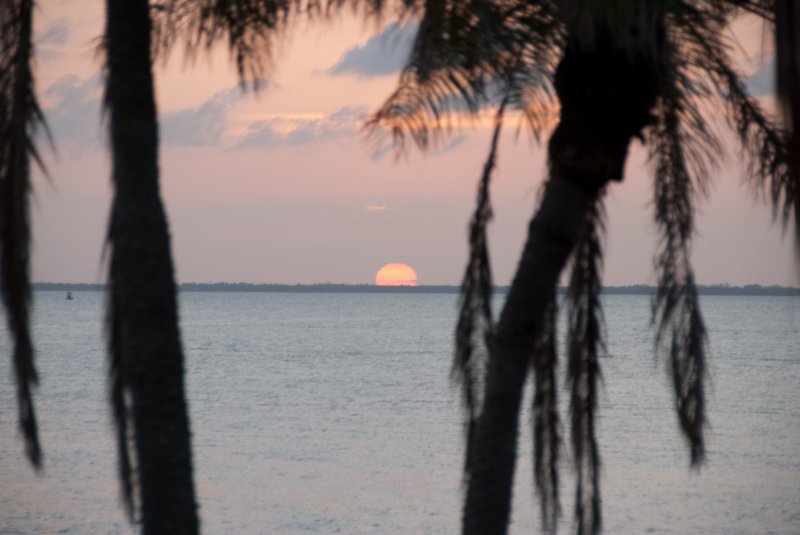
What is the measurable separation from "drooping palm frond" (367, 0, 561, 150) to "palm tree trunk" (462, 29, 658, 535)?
1.89 ft

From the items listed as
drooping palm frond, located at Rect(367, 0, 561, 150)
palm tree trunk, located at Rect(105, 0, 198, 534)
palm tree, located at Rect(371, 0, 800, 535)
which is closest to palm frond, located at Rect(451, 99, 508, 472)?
palm tree, located at Rect(371, 0, 800, 535)

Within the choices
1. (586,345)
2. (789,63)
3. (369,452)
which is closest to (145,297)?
(586,345)

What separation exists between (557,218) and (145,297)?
231cm

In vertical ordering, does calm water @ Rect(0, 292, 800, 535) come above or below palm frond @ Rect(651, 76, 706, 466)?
below

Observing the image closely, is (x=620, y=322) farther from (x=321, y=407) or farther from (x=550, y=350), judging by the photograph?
Result: (x=550, y=350)

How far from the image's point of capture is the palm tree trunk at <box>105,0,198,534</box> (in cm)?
521

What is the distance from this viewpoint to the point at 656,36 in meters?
5.52

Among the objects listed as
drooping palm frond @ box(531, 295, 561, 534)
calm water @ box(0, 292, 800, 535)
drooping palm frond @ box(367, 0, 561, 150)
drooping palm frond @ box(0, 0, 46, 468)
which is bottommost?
calm water @ box(0, 292, 800, 535)

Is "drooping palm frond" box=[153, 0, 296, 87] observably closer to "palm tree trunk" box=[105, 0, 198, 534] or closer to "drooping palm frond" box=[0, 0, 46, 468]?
"palm tree trunk" box=[105, 0, 198, 534]

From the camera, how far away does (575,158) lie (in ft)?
18.8

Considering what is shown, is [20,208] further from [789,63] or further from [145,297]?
[789,63]

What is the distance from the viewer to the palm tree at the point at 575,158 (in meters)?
5.75

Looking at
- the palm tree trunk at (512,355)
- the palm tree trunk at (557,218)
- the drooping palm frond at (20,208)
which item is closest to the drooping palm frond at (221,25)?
the drooping palm frond at (20,208)

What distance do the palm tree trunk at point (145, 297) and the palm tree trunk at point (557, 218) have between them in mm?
1717
